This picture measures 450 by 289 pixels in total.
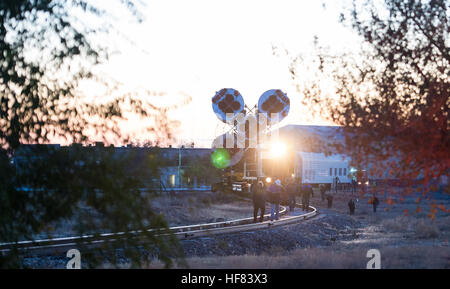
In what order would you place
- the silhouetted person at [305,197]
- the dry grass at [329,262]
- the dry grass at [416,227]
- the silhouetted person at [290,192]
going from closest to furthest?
the dry grass at [329,262] < the dry grass at [416,227] < the silhouetted person at [290,192] < the silhouetted person at [305,197]

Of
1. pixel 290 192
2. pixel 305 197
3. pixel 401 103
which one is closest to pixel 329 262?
pixel 401 103

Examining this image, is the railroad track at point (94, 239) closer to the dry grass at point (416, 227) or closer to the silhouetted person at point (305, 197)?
the silhouetted person at point (305, 197)

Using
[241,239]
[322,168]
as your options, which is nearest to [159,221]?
[241,239]

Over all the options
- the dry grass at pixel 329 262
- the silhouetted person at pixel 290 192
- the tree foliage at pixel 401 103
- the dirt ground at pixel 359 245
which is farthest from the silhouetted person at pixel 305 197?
the tree foliage at pixel 401 103

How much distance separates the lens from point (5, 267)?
241 inches

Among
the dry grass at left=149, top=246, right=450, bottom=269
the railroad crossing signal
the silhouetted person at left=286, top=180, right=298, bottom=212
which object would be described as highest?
the railroad crossing signal

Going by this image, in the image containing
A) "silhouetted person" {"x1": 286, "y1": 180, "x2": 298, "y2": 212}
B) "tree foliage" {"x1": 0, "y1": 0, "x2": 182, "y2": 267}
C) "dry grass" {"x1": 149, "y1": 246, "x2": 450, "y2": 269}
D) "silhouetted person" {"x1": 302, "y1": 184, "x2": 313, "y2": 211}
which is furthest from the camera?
"silhouetted person" {"x1": 302, "y1": 184, "x2": 313, "y2": 211}

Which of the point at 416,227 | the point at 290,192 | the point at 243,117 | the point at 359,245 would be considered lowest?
the point at 359,245

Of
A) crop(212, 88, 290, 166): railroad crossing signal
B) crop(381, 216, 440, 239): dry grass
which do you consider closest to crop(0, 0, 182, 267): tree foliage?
crop(381, 216, 440, 239): dry grass

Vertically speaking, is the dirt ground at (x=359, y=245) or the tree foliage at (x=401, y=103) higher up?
the tree foliage at (x=401, y=103)

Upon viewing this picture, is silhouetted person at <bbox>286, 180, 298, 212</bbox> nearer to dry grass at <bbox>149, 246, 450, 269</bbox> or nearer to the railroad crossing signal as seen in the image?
the railroad crossing signal

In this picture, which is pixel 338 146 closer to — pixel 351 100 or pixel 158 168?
pixel 351 100

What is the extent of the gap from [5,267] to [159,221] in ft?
6.27

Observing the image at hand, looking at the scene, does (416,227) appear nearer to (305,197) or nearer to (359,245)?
(359,245)
